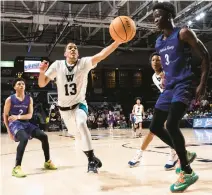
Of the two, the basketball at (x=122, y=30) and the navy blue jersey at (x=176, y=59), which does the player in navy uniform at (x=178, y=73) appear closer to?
the navy blue jersey at (x=176, y=59)

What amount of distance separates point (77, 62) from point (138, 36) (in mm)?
19174

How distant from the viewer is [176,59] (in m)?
3.06

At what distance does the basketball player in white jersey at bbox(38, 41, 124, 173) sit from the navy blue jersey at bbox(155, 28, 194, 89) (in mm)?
1182

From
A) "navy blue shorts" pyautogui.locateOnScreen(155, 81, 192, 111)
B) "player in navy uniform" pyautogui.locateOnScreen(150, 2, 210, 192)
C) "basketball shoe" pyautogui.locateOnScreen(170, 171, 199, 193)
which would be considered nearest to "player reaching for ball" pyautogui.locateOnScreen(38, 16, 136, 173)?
"player in navy uniform" pyautogui.locateOnScreen(150, 2, 210, 192)

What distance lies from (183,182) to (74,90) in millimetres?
1981

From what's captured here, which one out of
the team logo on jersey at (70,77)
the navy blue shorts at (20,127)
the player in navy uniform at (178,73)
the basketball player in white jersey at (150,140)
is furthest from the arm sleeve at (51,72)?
the player in navy uniform at (178,73)

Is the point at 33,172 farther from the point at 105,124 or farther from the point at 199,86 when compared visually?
the point at 105,124

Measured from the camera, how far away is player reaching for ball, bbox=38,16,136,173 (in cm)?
410

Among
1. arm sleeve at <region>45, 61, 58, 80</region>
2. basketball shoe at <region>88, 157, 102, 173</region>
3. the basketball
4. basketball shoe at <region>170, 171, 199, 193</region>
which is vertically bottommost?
basketball shoe at <region>88, 157, 102, 173</region>

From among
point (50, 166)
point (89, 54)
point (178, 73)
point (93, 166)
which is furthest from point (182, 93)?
point (89, 54)

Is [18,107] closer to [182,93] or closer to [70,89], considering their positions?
[70,89]

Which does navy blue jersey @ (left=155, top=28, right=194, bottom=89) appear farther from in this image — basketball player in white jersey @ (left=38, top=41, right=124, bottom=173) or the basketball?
basketball player in white jersey @ (left=38, top=41, right=124, bottom=173)

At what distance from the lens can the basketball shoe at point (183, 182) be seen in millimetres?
2816

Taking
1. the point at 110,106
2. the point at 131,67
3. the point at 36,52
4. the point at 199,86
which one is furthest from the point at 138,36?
the point at 199,86
